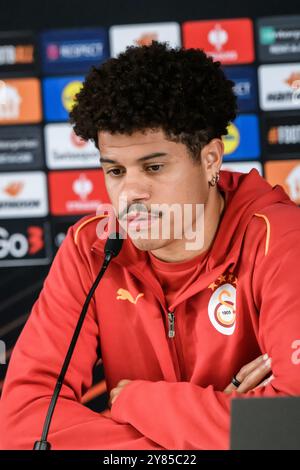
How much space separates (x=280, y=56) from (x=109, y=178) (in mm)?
1500

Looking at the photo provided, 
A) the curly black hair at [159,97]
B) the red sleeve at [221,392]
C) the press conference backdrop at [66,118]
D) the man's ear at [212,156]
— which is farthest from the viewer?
the press conference backdrop at [66,118]

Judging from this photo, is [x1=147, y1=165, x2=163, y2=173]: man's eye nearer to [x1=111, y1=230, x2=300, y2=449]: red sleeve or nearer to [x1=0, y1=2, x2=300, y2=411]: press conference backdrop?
[x1=111, y1=230, x2=300, y2=449]: red sleeve

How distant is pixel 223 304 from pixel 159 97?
1.45 feet

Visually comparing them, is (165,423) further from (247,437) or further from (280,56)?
(280,56)

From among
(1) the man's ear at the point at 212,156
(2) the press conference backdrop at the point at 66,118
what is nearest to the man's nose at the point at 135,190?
(1) the man's ear at the point at 212,156

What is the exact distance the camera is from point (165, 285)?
1639mm

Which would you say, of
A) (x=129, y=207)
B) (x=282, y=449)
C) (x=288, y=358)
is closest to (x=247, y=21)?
(x=129, y=207)

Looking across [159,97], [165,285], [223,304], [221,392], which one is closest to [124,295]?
[165,285]

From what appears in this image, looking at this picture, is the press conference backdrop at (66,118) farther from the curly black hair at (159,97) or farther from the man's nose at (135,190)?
the man's nose at (135,190)

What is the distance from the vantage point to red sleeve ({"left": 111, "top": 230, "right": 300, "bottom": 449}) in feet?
4.33

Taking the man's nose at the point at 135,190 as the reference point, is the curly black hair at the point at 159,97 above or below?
above

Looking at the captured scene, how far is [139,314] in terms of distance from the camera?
5.33ft

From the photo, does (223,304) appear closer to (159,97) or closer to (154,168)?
(154,168)

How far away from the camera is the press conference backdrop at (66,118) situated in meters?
2.81
